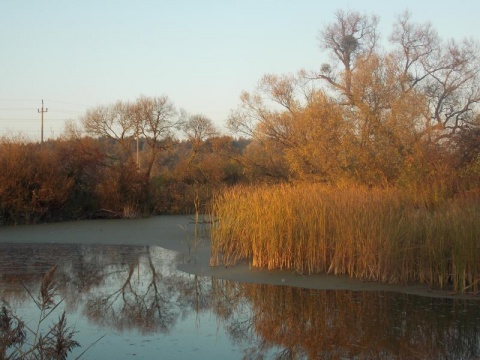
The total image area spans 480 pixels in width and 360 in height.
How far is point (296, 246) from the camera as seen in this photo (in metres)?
11.6

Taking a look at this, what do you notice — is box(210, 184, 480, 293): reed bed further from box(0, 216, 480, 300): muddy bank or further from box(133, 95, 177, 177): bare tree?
box(133, 95, 177, 177): bare tree

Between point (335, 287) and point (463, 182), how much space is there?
331 inches

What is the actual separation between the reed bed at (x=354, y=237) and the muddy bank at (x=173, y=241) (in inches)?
10.9

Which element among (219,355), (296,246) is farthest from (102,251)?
(219,355)

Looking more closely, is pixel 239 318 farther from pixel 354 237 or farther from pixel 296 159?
pixel 296 159

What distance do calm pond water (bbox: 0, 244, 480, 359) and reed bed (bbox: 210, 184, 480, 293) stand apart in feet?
2.83

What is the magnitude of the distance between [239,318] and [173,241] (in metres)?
8.80

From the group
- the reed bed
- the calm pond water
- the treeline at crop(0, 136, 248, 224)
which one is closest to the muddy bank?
the reed bed

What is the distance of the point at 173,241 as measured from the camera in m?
17.2

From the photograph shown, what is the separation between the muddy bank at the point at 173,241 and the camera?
10656 mm

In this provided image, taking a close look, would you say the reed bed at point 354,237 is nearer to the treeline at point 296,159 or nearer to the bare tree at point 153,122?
the treeline at point 296,159

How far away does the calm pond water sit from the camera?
278 inches

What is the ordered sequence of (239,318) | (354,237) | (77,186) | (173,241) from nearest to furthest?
(239,318)
(354,237)
(173,241)
(77,186)

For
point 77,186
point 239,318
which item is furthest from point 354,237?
point 77,186
